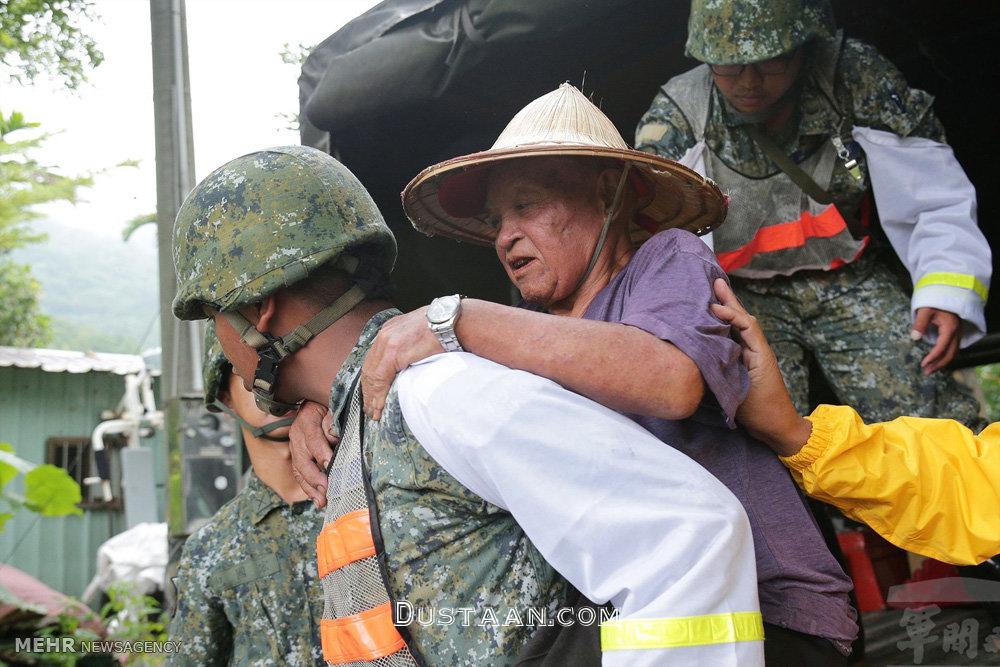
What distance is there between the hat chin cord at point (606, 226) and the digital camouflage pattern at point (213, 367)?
1.53m

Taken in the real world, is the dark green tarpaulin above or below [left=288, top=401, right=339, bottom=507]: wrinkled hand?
above

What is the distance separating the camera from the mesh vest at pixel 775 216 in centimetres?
329

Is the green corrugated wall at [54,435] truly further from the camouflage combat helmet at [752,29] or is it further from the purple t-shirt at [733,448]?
the purple t-shirt at [733,448]

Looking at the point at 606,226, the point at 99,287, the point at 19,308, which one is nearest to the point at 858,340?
the point at 606,226

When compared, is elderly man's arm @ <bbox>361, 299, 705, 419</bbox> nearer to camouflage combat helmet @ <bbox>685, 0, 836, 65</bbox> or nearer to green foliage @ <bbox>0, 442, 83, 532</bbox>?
camouflage combat helmet @ <bbox>685, 0, 836, 65</bbox>

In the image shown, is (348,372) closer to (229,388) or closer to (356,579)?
(356,579)

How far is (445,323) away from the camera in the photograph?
167cm

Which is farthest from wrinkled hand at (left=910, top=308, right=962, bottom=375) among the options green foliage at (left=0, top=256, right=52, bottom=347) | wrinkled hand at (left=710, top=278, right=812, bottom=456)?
green foliage at (left=0, top=256, right=52, bottom=347)

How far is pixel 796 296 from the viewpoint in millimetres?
3377

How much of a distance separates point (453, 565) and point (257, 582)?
158cm

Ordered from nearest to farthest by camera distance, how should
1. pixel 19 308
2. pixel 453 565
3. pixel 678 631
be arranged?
pixel 678 631, pixel 453 565, pixel 19 308

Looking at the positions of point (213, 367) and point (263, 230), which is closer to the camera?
point (263, 230)

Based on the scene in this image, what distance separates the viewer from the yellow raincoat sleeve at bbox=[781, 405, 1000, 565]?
6.63 feet

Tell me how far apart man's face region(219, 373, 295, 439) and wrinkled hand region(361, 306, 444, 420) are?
4.93 ft
